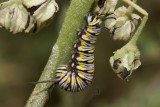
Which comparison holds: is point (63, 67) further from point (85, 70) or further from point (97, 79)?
point (97, 79)

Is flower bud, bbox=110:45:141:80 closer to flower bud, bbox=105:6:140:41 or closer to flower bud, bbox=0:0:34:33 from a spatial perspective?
flower bud, bbox=105:6:140:41

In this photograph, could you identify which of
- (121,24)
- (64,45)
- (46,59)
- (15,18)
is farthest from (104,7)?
(46,59)

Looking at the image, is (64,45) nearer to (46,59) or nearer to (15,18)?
(15,18)

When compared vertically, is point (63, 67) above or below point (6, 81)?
above

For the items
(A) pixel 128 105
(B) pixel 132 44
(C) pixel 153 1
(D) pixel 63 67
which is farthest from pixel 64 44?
(C) pixel 153 1

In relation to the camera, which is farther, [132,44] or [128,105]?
[128,105]

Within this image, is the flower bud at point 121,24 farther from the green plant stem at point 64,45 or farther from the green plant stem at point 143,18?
the green plant stem at point 64,45

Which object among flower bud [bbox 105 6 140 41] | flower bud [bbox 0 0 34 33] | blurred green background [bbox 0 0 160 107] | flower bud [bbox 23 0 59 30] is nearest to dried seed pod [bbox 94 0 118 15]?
flower bud [bbox 105 6 140 41]
